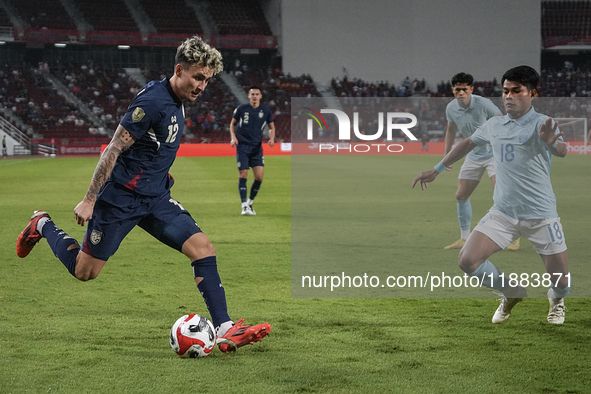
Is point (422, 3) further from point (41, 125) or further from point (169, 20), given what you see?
point (41, 125)

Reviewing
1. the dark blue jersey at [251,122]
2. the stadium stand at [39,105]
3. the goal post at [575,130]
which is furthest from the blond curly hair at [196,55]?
the stadium stand at [39,105]

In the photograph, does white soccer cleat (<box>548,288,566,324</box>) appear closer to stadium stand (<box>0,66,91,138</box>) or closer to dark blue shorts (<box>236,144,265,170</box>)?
dark blue shorts (<box>236,144,265,170</box>)

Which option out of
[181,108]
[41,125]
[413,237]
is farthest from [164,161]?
[41,125]

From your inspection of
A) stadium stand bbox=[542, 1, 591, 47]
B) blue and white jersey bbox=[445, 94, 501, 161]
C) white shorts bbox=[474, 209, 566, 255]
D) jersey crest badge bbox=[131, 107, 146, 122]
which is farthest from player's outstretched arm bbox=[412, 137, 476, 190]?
stadium stand bbox=[542, 1, 591, 47]

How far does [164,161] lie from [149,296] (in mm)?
1776

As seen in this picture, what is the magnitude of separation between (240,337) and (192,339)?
304 mm

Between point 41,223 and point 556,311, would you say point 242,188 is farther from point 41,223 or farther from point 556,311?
point 556,311

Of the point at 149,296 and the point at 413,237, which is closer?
the point at 149,296

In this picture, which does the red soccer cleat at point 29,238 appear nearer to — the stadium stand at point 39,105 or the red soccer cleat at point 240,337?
the red soccer cleat at point 240,337

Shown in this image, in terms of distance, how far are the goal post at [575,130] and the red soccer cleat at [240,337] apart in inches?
99.9

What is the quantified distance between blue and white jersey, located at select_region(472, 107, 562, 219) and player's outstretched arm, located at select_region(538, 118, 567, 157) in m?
0.04

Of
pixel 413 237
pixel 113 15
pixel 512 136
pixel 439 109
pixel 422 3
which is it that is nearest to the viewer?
pixel 512 136

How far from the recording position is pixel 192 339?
4.06 meters

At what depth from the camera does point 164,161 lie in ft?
14.7
